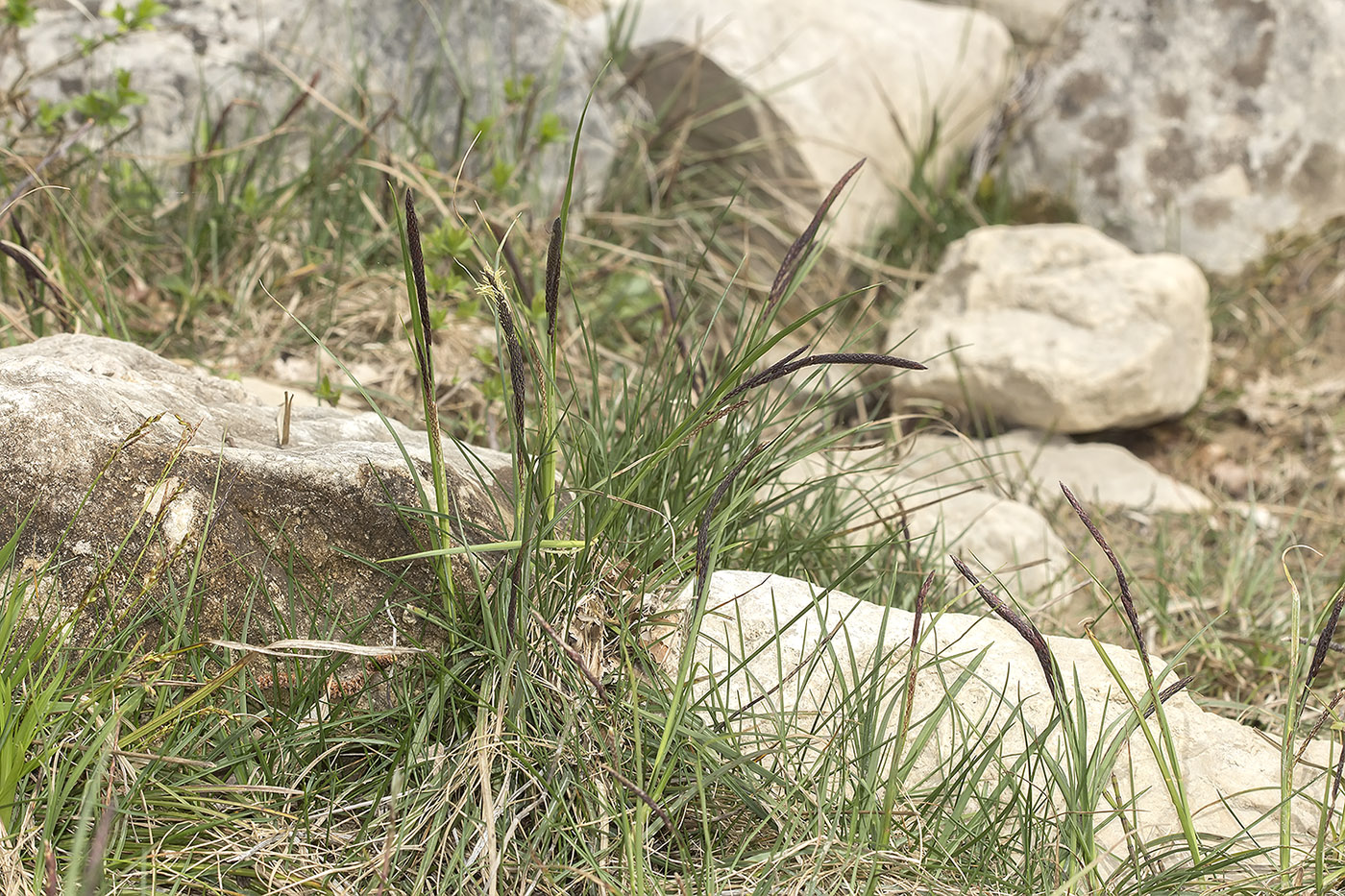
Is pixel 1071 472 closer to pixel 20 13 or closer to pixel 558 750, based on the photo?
pixel 558 750

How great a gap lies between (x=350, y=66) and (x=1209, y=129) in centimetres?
299

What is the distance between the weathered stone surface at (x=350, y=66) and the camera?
3072 millimetres

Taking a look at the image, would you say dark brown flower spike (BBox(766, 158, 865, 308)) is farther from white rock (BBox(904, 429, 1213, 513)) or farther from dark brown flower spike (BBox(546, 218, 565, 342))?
white rock (BBox(904, 429, 1213, 513))

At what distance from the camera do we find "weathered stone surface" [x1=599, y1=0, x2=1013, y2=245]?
363cm

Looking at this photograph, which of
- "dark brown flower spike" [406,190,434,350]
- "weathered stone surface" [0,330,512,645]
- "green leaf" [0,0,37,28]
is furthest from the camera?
"green leaf" [0,0,37,28]

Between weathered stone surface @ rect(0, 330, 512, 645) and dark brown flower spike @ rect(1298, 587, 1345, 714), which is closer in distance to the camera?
dark brown flower spike @ rect(1298, 587, 1345, 714)

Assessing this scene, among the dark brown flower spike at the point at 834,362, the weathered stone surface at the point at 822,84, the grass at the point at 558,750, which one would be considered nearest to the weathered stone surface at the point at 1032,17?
the weathered stone surface at the point at 822,84

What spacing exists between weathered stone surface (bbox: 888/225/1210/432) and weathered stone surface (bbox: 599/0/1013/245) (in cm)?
49

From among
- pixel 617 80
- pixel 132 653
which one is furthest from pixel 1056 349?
pixel 132 653

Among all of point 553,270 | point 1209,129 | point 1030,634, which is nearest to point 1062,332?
point 1209,129

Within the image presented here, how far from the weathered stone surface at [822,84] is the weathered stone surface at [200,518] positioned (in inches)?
92.9

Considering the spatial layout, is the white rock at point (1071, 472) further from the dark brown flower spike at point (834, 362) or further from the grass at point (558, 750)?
the dark brown flower spike at point (834, 362)

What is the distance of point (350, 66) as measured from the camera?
11.1ft

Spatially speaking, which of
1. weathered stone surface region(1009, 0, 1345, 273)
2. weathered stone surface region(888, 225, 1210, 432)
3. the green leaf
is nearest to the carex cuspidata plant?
weathered stone surface region(888, 225, 1210, 432)
